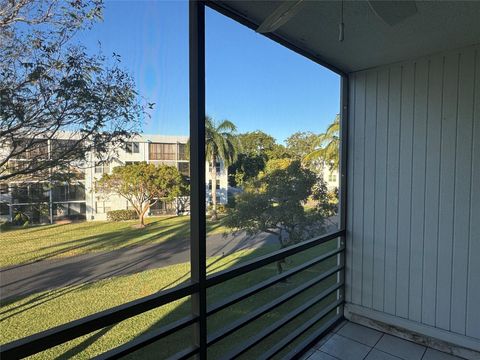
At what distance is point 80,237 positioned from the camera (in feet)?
4.13

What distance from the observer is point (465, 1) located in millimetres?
1433

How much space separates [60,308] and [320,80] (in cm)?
264

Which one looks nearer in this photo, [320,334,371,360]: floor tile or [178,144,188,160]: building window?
[178,144,188,160]: building window

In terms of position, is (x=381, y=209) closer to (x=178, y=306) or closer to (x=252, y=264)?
(x=252, y=264)

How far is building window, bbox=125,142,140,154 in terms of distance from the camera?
1.33 metres

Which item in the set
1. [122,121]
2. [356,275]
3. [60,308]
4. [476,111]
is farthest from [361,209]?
[60,308]

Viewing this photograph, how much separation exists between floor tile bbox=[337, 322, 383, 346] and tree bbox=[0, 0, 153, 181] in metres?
2.34

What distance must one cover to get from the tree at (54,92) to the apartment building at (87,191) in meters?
0.04

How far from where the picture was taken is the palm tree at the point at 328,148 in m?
2.87

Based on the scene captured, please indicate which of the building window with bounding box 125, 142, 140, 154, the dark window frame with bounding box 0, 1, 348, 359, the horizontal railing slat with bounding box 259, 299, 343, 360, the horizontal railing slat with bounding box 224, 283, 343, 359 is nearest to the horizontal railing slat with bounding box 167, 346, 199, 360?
the dark window frame with bounding box 0, 1, 348, 359

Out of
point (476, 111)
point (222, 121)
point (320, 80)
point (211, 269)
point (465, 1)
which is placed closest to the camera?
point (465, 1)

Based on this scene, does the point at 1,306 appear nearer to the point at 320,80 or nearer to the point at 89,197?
the point at 89,197

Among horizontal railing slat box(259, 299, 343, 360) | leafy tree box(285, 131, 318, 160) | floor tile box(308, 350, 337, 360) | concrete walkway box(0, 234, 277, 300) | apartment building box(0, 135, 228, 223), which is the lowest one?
floor tile box(308, 350, 337, 360)

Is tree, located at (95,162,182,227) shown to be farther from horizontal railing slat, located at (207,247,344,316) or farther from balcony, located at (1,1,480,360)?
horizontal railing slat, located at (207,247,344,316)
